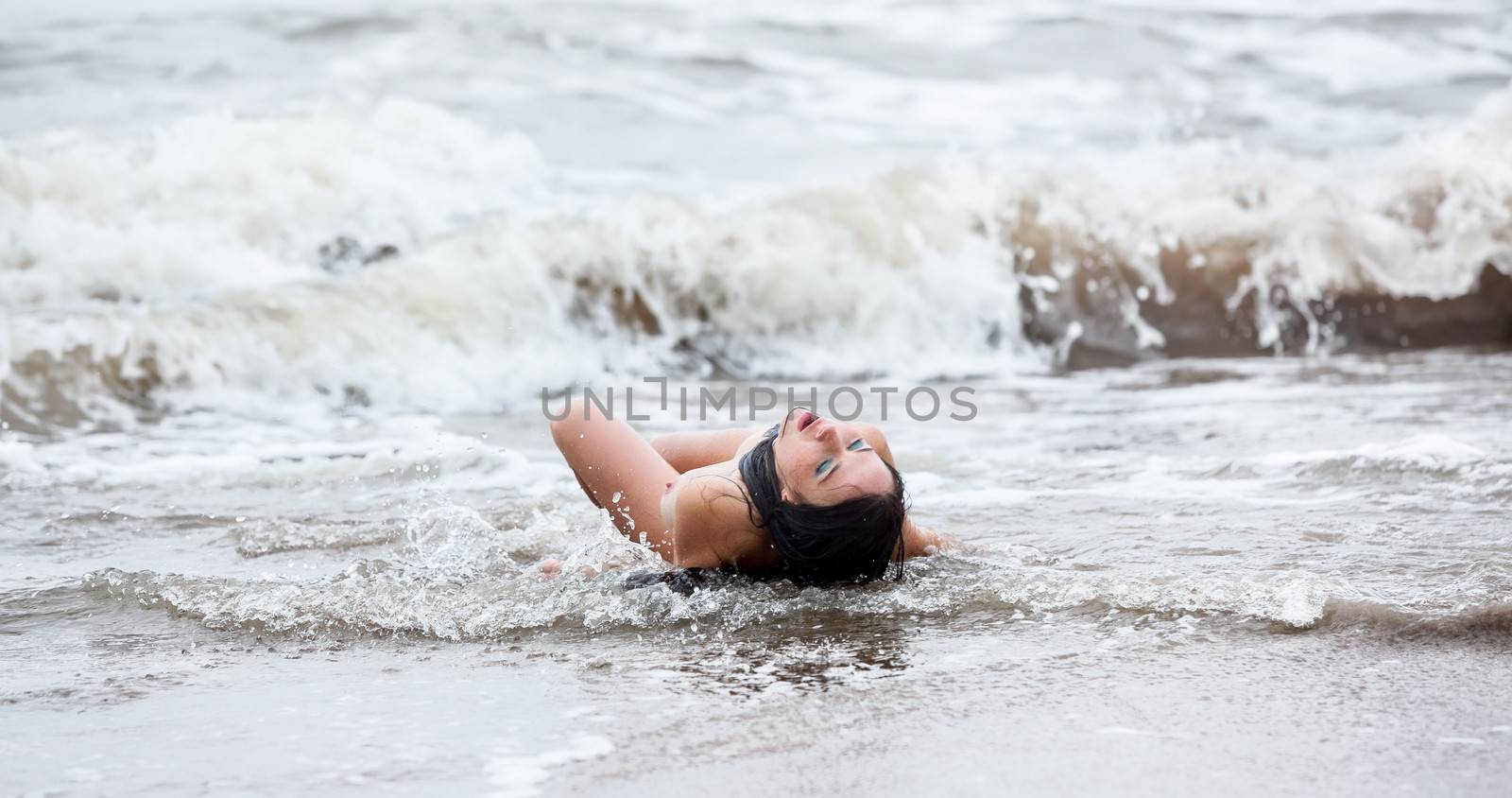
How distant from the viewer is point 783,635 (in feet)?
13.2

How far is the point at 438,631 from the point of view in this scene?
4066 millimetres

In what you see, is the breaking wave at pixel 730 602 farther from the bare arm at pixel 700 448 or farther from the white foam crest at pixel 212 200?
the white foam crest at pixel 212 200

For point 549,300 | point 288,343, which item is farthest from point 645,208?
point 288,343

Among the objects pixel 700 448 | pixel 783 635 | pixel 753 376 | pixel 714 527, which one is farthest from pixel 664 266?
pixel 783 635

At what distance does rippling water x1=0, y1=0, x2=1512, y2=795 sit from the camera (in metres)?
3.36

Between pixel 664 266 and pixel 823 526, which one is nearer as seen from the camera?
pixel 823 526

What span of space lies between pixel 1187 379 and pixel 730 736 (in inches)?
254

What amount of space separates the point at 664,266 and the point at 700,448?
516 cm

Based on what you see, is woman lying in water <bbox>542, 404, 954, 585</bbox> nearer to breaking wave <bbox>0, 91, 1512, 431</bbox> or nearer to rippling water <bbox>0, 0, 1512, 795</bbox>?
rippling water <bbox>0, 0, 1512, 795</bbox>

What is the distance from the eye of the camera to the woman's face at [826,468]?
418 cm

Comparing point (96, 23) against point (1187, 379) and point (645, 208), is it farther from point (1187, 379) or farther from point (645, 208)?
point (1187, 379)

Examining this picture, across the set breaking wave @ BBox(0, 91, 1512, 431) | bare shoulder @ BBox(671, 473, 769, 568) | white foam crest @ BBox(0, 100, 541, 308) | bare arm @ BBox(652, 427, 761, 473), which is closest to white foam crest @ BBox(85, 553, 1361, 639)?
bare shoulder @ BBox(671, 473, 769, 568)

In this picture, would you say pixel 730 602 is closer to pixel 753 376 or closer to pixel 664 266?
pixel 753 376

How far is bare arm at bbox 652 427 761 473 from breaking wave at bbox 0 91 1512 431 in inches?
142
